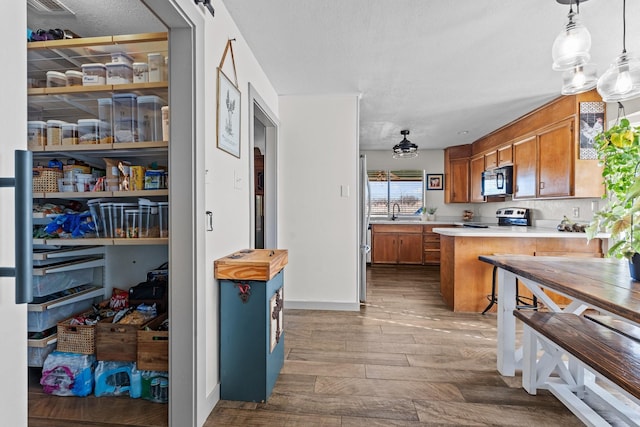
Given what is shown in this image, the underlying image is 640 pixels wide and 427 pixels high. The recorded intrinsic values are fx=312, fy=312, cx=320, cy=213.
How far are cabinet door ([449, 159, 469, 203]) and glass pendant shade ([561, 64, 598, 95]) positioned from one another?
14.2 ft

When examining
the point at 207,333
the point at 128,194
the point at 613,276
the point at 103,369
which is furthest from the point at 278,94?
the point at 613,276

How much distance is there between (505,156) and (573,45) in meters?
3.43

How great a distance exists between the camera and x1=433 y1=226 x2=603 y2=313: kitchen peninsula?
3160 millimetres

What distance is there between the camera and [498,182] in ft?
15.2

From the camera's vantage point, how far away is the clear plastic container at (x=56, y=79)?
1820 mm

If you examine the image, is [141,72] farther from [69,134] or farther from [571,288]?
[571,288]

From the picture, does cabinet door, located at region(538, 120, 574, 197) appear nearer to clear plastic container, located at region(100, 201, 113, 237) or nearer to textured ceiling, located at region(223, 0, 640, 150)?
textured ceiling, located at region(223, 0, 640, 150)

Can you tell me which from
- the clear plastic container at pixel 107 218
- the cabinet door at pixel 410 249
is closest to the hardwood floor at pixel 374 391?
the clear plastic container at pixel 107 218

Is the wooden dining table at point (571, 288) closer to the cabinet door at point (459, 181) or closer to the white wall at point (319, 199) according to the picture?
the white wall at point (319, 199)

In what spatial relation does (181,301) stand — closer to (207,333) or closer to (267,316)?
(207,333)

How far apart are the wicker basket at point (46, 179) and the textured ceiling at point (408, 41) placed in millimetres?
894

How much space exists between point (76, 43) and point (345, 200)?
248 centimetres

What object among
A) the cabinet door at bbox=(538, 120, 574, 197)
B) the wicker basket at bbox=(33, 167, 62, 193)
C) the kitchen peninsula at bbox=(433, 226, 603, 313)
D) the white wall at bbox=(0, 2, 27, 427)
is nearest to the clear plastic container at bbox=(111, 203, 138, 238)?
the wicker basket at bbox=(33, 167, 62, 193)

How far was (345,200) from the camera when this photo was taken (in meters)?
3.42
